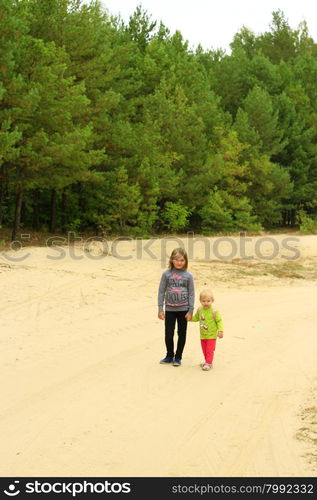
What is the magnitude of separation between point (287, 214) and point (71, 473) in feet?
140

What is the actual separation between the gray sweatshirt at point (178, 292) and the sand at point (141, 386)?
87cm

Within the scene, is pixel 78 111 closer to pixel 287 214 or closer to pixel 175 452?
pixel 175 452

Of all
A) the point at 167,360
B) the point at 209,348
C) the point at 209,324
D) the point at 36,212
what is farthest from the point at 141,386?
the point at 36,212

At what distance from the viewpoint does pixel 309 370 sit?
7.62m

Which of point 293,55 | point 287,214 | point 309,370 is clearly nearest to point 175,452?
point 309,370

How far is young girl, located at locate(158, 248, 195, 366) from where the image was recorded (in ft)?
24.7

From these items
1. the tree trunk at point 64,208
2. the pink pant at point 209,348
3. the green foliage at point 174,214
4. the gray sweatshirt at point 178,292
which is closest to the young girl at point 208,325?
the pink pant at point 209,348

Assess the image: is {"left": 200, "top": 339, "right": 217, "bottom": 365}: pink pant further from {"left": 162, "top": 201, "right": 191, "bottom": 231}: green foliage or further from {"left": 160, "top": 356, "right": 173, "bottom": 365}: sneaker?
{"left": 162, "top": 201, "right": 191, "bottom": 231}: green foliage

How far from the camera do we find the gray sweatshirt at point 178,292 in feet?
24.7

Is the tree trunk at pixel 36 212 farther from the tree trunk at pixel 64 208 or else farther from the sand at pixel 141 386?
the sand at pixel 141 386

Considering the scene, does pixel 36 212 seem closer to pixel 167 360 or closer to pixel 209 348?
pixel 167 360

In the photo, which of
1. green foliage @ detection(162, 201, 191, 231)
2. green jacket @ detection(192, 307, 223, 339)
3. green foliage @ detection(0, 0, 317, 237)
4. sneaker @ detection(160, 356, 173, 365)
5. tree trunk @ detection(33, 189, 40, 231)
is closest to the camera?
green jacket @ detection(192, 307, 223, 339)

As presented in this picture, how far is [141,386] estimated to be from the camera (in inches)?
264

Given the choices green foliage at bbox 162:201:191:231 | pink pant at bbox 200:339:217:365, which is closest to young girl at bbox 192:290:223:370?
pink pant at bbox 200:339:217:365
